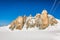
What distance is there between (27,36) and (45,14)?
64 centimetres

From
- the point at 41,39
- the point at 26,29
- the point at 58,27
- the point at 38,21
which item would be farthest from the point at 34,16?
the point at 41,39

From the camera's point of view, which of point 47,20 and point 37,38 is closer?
point 37,38

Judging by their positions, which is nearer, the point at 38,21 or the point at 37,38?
the point at 37,38

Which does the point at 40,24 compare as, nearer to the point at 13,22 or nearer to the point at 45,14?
the point at 45,14

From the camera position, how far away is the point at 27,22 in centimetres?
274

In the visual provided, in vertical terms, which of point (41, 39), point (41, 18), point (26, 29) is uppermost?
point (41, 18)

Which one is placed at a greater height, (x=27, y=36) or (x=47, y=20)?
(x=47, y=20)

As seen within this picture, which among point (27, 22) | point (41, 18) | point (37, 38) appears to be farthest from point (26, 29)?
point (37, 38)

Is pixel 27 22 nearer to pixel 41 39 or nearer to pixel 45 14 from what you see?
pixel 45 14

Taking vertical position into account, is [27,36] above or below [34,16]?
below

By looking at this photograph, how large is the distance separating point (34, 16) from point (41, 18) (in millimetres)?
140

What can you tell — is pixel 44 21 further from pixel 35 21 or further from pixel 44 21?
pixel 35 21

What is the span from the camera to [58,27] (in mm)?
2721

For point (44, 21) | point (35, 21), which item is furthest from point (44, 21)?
point (35, 21)
